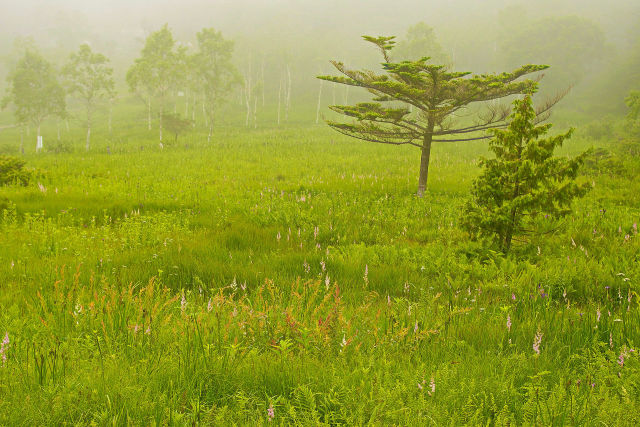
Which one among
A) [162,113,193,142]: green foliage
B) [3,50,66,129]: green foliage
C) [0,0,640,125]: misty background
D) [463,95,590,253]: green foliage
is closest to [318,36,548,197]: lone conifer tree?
[0,0,640,125]: misty background

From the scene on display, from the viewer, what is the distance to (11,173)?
10352mm

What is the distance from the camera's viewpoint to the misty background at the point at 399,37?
6291 cm

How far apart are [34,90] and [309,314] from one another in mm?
53517

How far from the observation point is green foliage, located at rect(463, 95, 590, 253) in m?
4.78

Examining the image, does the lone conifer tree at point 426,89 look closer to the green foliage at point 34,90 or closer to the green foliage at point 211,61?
the green foliage at point 211,61

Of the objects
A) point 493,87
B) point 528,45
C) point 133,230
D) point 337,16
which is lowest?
point 133,230

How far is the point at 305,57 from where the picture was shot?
102m

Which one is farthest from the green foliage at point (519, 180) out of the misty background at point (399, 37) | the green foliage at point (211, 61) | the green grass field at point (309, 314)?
the green foliage at point (211, 61)

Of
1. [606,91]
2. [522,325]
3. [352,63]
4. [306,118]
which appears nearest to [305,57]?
[352,63]

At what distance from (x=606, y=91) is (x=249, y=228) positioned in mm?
79182

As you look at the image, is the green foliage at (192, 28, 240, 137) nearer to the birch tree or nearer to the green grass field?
the birch tree

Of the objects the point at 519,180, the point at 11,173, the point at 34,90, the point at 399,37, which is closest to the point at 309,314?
the point at 519,180

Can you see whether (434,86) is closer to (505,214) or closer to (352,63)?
(505,214)

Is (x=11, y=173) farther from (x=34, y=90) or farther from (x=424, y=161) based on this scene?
(x=34, y=90)
